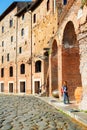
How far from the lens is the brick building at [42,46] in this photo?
938 inches

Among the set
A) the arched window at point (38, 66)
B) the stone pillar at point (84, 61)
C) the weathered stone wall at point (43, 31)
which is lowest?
the stone pillar at point (84, 61)

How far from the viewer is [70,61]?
975 inches

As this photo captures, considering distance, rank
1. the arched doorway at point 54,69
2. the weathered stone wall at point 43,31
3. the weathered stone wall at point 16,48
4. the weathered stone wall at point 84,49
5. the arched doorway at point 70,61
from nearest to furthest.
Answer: the weathered stone wall at point 84,49 → the arched doorway at point 70,61 → the arched doorway at point 54,69 → the weathered stone wall at point 43,31 → the weathered stone wall at point 16,48

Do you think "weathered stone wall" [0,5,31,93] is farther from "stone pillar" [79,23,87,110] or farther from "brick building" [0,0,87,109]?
"stone pillar" [79,23,87,110]

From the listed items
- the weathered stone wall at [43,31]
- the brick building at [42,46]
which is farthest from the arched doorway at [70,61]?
the weathered stone wall at [43,31]

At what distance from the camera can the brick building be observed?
2381cm

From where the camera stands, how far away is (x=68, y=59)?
81.9 ft

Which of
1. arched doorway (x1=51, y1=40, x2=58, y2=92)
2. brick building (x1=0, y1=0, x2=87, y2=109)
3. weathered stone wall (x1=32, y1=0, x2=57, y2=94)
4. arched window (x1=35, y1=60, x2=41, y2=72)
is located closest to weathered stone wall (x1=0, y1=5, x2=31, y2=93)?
brick building (x1=0, y1=0, x2=87, y2=109)

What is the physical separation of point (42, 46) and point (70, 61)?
11.6 metres

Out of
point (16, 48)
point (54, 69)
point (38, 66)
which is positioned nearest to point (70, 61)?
point (54, 69)

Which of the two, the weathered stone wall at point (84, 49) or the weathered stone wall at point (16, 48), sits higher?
the weathered stone wall at point (16, 48)

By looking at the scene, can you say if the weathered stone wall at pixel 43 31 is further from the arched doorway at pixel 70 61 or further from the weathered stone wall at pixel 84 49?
the weathered stone wall at pixel 84 49

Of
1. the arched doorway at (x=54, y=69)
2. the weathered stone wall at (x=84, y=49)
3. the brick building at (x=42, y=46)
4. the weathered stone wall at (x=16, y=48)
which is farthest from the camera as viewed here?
the weathered stone wall at (x=16, y=48)

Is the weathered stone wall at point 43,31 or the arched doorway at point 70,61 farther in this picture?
the weathered stone wall at point 43,31
